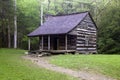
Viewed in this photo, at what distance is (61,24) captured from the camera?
37.7m

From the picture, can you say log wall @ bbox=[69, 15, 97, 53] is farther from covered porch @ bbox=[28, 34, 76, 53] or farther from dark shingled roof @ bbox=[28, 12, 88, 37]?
covered porch @ bbox=[28, 34, 76, 53]

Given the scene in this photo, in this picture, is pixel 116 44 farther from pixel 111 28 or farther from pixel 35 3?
pixel 35 3

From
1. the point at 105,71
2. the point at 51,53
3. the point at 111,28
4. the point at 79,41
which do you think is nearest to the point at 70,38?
the point at 79,41

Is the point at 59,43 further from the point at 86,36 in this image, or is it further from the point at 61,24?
the point at 86,36

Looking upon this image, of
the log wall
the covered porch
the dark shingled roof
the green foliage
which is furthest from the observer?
the green foliage

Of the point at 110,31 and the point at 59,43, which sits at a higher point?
the point at 110,31

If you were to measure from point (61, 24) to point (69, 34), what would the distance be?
2969mm

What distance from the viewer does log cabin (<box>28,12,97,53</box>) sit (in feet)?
118

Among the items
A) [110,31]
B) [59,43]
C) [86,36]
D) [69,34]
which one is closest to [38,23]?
[110,31]

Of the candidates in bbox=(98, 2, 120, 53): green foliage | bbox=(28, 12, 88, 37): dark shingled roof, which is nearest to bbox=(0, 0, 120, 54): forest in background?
bbox=(98, 2, 120, 53): green foliage

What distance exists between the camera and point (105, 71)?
57.7 feet

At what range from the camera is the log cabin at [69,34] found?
35878 mm

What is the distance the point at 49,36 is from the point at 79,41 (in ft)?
14.4

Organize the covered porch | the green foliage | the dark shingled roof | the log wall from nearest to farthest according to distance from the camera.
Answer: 1. the covered porch
2. the dark shingled roof
3. the log wall
4. the green foliage
